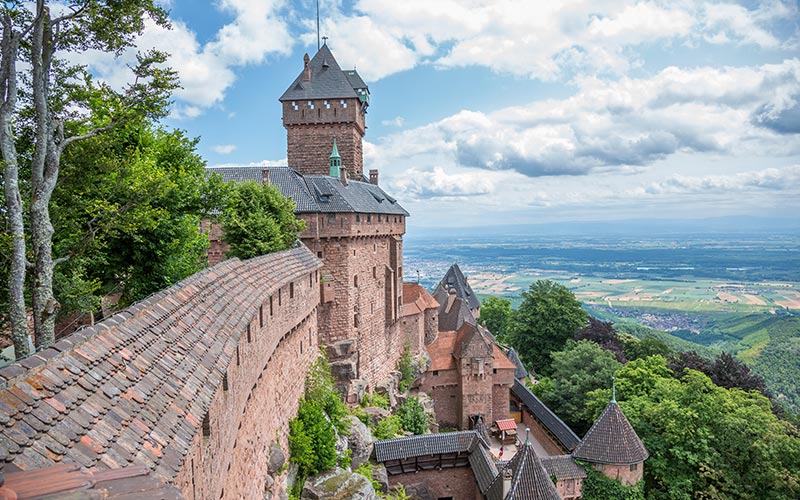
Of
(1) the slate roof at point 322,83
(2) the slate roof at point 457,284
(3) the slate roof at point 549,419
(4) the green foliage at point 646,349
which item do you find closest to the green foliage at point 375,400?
(3) the slate roof at point 549,419

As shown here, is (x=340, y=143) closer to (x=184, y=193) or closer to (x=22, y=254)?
(x=184, y=193)

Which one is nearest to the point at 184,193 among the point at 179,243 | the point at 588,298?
the point at 179,243

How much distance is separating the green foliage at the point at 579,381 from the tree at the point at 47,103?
100 ft

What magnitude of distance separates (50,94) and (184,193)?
473 centimetres

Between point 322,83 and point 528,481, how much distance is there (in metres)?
22.4

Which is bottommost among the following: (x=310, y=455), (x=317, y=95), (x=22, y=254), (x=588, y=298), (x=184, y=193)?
(x=588, y=298)

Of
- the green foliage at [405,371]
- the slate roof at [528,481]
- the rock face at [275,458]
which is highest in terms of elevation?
the rock face at [275,458]

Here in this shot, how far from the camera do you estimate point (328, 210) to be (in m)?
22.5

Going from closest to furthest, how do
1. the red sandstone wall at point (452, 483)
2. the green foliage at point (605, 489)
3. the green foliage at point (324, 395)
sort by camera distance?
the green foliage at point (324, 395) → the green foliage at point (605, 489) → the red sandstone wall at point (452, 483)

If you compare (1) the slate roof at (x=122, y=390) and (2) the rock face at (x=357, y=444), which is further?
(2) the rock face at (x=357, y=444)

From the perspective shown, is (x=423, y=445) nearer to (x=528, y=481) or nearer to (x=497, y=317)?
(x=528, y=481)

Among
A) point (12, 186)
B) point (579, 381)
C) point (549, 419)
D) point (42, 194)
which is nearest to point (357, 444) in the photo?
point (42, 194)

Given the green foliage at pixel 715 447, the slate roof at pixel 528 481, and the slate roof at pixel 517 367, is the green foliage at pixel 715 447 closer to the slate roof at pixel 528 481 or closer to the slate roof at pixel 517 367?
the slate roof at pixel 528 481

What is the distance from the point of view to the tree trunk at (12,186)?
850 cm
